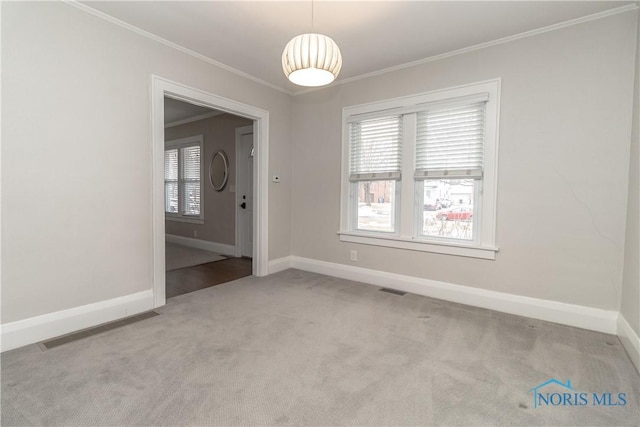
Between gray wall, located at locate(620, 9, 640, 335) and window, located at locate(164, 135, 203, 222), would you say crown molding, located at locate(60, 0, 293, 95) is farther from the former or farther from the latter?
gray wall, located at locate(620, 9, 640, 335)

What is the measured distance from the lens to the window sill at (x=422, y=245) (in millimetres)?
3174

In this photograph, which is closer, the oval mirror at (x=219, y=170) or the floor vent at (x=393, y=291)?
the floor vent at (x=393, y=291)

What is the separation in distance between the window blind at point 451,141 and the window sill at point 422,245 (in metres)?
0.74

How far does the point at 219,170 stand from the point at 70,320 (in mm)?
3729

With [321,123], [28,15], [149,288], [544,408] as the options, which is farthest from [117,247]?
[544,408]

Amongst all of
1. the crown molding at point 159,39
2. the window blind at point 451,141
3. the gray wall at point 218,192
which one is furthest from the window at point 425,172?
the gray wall at point 218,192

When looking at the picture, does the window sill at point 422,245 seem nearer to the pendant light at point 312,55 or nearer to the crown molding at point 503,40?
the crown molding at point 503,40

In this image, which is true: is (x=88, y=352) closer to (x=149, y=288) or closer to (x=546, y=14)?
(x=149, y=288)

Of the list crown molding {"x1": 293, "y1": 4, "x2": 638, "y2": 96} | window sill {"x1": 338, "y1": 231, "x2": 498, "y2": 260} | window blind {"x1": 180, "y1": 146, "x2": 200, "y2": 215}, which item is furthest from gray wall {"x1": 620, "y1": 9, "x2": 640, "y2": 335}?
window blind {"x1": 180, "y1": 146, "x2": 200, "y2": 215}

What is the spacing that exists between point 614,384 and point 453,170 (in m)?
2.08

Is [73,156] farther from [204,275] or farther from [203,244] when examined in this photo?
[203,244]

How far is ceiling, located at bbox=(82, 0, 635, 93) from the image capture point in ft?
8.16

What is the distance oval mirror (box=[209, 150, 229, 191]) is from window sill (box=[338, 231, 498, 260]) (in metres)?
2.73

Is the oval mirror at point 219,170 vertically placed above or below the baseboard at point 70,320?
above
